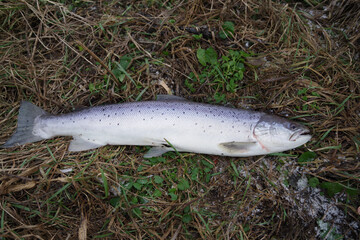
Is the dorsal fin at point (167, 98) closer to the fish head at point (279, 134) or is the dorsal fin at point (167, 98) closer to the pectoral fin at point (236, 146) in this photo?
the pectoral fin at point (236, 146)

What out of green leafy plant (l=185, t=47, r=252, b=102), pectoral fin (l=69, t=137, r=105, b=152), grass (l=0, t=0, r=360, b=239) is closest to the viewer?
grass (l=0, t=0, r=360, b=239)

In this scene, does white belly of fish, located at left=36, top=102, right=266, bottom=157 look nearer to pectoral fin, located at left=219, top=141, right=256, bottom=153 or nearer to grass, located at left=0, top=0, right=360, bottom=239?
pectoral fin, located at left=219, top=141, right=256, bottom=153

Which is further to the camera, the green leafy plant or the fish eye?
the green leafy plant

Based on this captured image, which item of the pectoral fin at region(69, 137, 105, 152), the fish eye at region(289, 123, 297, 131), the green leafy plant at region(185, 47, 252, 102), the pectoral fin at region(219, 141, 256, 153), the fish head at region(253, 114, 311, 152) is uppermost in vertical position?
the green leafy plant at region(185, 47, 252, 102)

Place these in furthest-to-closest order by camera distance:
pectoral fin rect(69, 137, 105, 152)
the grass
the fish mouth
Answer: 1. pectoral fin rect(69, 137, 105, 152)
2. the fish mouth
3. the grass

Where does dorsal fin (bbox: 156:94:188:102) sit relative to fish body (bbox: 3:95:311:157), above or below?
above

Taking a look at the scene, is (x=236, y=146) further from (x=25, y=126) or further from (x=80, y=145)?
(x=25, y=126)

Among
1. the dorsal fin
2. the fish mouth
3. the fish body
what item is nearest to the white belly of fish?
the fish body
